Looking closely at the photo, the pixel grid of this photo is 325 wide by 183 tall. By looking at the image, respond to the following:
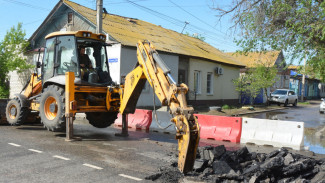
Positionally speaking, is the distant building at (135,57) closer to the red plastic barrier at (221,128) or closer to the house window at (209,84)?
the house window at (209,84)

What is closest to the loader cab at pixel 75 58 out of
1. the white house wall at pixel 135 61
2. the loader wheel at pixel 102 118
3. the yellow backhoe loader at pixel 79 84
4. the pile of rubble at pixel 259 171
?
the yellow backhoe loader at pixel 79 84

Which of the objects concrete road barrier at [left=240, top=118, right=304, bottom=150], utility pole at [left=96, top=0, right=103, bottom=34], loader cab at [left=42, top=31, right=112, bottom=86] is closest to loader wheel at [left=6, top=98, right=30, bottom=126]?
loader cab at [left=42, top=31, right=112, bottom=86]

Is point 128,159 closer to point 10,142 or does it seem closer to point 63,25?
point 10,142

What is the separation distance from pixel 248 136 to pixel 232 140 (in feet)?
1.75

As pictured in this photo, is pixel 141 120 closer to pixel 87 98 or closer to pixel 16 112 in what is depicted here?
pixel 87 98

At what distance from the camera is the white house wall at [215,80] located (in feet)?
75.3

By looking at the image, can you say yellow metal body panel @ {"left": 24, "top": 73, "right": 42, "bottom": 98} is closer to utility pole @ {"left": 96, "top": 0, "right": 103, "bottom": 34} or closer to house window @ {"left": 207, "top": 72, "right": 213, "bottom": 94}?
utility pole @ {"left": 96, "top": 0, "right": 103, "bottom": 34}

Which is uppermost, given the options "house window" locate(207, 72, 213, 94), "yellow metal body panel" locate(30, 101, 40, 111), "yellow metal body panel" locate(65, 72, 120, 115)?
"house window" locate(207, 72, 213, 94)

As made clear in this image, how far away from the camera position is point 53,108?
29.2 ft

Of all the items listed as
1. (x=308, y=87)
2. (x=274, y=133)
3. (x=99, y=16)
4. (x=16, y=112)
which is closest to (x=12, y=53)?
(x=99, y=16)

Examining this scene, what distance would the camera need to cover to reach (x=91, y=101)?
30.2 feet

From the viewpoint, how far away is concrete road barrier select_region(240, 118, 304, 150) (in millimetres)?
8930

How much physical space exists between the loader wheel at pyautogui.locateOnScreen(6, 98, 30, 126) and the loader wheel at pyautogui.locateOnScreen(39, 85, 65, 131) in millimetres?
1593

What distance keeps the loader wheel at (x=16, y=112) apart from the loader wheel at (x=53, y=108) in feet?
5.23
